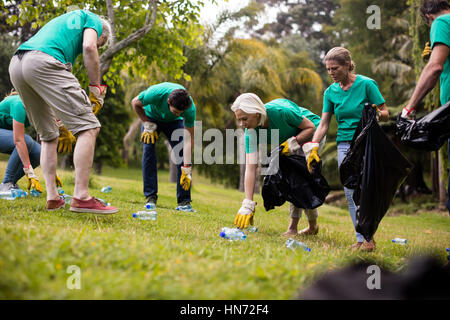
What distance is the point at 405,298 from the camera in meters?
2.14

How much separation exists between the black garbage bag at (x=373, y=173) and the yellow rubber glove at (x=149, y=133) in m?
3.55

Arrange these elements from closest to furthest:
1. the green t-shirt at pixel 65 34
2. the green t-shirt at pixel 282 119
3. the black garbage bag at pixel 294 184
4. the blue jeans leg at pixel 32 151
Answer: the green t-shirt at pixel 65 34, the green t-shirt at pixel 282 119, the black garbage bag at pixel 294 184, the blue jeans leg at pixel 32 151

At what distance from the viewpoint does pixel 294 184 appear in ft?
15.7

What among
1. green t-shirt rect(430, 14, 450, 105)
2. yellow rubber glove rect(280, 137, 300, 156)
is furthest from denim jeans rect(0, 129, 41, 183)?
green t-shirt rect(430, 14, 450, 105)

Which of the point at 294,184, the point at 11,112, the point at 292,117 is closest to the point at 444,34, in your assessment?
the point at 292,117

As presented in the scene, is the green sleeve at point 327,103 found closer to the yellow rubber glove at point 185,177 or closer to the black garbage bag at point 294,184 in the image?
the black garbage bag at point 294,184

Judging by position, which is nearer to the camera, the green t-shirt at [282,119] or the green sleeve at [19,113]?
the green t-shirt at [282,119]

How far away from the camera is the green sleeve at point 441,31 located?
3039 mm

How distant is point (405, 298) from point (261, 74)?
17.0 meters

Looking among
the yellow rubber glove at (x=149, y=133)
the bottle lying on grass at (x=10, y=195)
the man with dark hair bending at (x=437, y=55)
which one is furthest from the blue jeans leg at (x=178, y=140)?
the man with dark hair bending at (x=437, y=55)

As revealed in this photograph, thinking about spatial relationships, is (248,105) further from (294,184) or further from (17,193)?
(17,193)

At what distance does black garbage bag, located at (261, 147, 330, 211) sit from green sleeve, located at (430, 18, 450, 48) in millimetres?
2028
